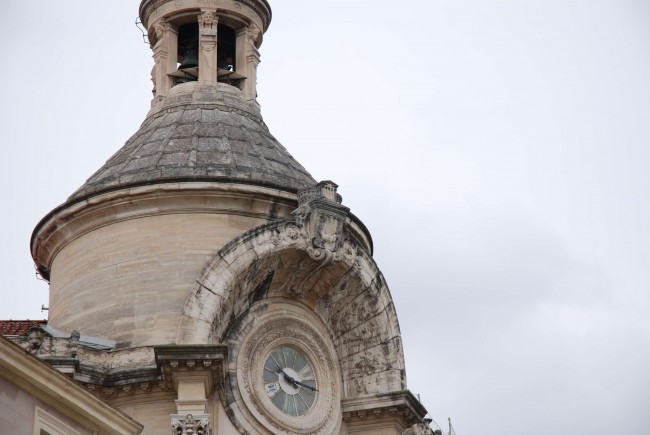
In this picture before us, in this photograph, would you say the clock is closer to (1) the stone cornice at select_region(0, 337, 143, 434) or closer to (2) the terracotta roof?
(2) the terracotta roof

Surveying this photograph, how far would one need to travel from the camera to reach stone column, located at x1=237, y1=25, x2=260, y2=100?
44625 millimetres

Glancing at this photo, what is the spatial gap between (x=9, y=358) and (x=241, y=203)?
11797 millimetres

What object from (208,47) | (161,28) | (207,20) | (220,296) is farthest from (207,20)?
(220,296)

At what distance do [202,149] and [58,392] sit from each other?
12226mm

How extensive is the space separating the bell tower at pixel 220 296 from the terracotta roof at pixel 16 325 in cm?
68

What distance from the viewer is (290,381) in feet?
127

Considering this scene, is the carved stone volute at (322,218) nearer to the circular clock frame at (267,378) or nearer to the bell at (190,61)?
the circular clock frame at (267,378)

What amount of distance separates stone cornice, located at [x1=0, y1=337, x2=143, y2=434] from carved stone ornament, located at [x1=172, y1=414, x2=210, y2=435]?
4579 millimetres

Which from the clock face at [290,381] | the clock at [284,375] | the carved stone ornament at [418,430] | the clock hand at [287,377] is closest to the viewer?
the clock at [284,375]

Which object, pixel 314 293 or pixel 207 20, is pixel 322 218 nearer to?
pixel 314 293

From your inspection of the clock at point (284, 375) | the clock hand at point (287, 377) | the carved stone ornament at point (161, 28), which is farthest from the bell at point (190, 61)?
the clock hand at point (287, 377)

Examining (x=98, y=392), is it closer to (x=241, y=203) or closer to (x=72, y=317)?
(x=72, y=317)

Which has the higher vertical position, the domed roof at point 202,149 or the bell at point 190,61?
the bell at point 190,61

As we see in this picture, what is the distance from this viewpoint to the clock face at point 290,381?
38375 mm
